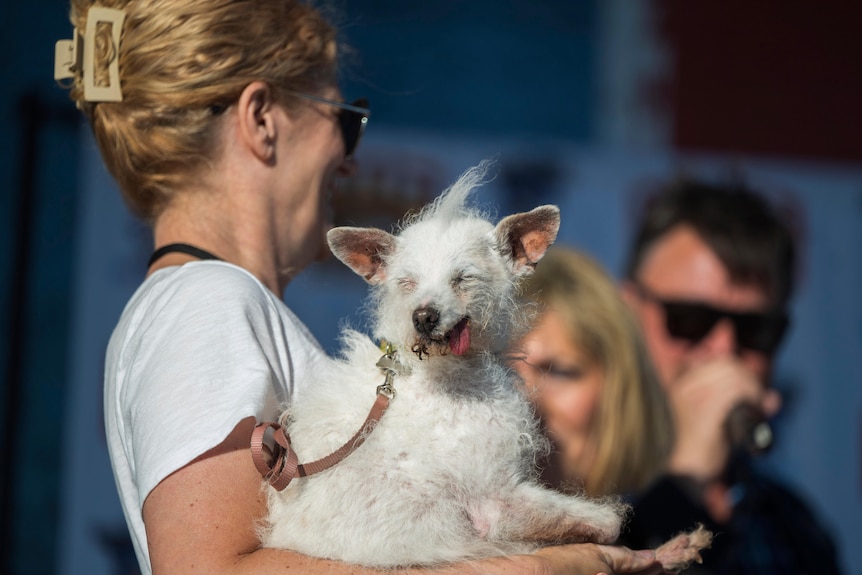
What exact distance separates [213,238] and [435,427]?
63 cm

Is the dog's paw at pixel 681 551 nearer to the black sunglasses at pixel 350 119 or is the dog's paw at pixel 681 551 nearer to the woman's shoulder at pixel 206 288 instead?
the woman's shoulder at pixel 206 288

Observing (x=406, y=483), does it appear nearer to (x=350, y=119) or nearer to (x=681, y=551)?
(x=681, y=551)

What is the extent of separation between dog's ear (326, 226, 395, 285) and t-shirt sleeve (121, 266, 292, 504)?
0.20 metres

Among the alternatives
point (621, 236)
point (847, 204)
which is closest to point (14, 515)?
point (621, 236)

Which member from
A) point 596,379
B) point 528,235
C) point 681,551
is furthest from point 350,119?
point 596,379

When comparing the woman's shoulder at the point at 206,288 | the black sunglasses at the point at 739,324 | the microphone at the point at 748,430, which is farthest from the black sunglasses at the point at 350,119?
the black sunglasses at the point at 739,324

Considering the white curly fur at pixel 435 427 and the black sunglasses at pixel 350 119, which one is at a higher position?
the black sunglasses at pixel 350 119

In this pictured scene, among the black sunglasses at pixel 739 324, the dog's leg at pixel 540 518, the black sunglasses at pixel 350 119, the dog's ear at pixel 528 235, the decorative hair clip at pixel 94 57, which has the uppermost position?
the decorative hair clip at pixel 94 57

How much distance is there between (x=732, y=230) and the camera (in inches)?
166

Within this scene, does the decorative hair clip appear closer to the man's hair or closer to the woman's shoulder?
the woman's shoulder

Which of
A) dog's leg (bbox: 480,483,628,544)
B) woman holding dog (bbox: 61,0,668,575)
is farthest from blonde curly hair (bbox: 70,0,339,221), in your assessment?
dog's leg (bbox: 480,483,628,544)

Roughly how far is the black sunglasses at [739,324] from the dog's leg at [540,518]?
8.40 feet

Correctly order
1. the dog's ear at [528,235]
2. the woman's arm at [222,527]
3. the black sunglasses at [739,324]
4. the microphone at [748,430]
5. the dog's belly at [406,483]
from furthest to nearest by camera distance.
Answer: the black sunglasses at [739,324], the microphone at [748,430], the dog's ear at [528,235], the dog's belly at [406,483], the woman's arm at [222,527]

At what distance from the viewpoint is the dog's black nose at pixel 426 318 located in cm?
154
